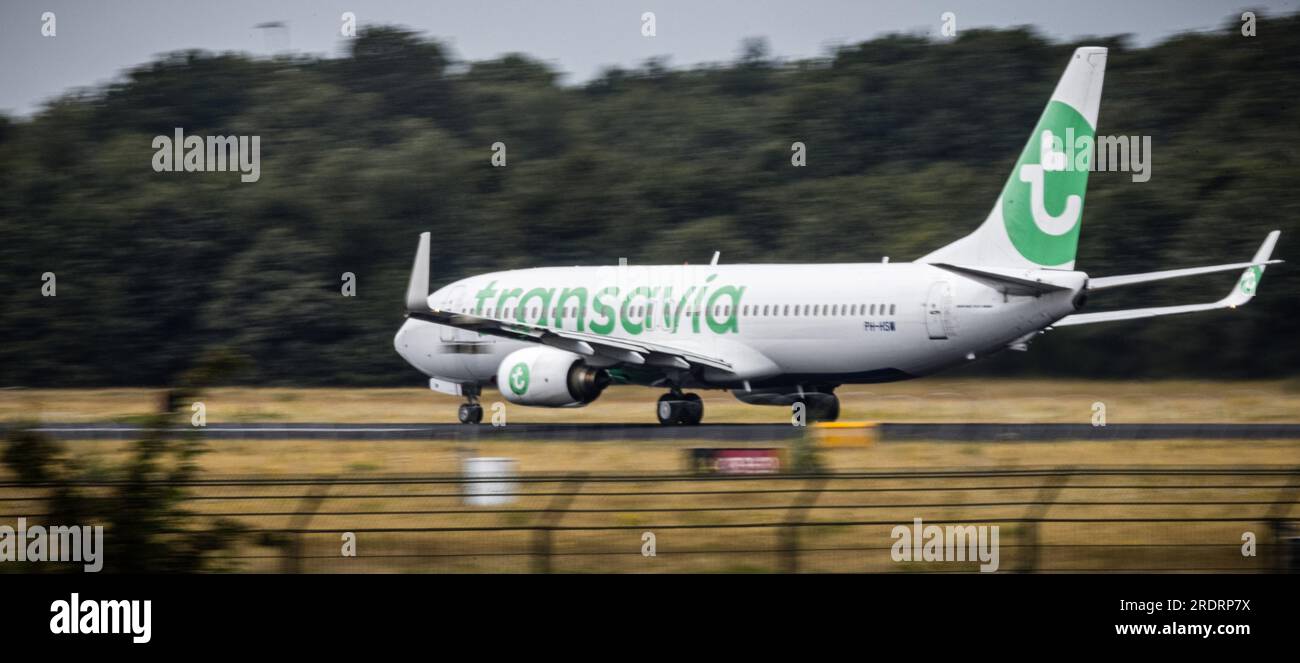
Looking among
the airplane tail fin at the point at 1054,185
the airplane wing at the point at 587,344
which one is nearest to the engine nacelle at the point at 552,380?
the airplane wing at the point at 587,344

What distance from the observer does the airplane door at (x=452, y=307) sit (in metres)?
40.6

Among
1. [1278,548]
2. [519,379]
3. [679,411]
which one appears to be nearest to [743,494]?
[1278,548]

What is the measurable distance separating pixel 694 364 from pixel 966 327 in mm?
6215

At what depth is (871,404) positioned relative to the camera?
4388cm

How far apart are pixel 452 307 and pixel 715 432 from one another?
9.58 metres

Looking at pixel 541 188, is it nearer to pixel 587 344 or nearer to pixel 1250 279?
pixel 587 344

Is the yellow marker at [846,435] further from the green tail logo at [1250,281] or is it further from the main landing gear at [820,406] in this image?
the green tail logo at [1250,281]

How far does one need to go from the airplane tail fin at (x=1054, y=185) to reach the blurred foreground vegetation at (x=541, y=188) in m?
Result: 14.8

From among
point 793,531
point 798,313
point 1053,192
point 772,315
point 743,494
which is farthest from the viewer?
point 772,315

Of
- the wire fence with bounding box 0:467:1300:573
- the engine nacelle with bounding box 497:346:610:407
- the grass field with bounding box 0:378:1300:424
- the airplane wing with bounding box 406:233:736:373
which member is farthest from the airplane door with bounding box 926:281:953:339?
the wire fence with bounding box 0:467:1300:573

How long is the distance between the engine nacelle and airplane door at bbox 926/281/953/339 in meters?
7.38

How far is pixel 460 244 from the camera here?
63.2 m
